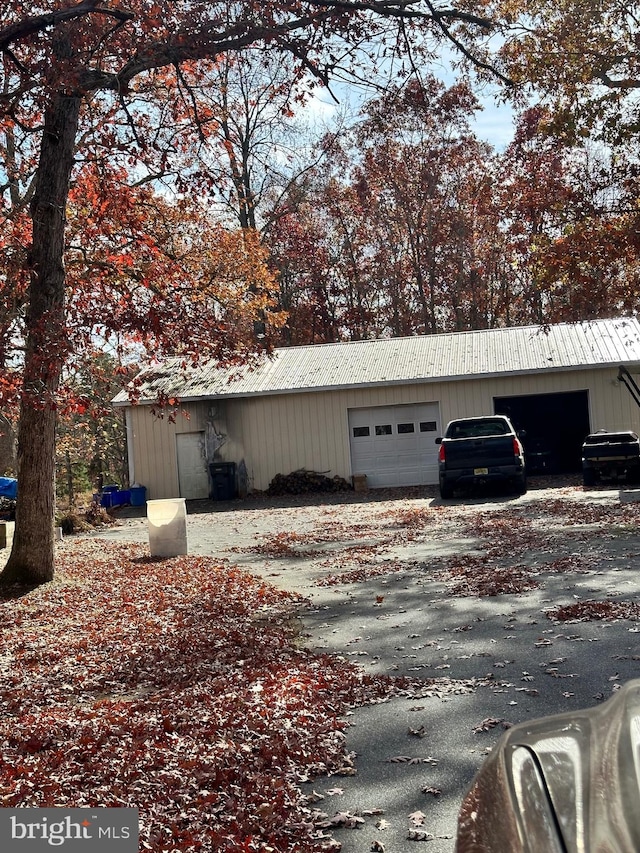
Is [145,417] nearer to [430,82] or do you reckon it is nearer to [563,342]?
[563,342]

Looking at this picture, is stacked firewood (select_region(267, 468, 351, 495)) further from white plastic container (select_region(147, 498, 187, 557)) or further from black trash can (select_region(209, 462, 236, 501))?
white plastic container (select_region(147, 498, 187, 557))

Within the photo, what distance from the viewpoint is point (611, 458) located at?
22.0 m

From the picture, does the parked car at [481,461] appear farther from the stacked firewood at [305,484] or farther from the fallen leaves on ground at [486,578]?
the fallen leaves on ground at [486,578]

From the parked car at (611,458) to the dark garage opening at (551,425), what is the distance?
16.0ft

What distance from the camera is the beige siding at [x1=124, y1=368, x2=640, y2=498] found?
27031 millimetres

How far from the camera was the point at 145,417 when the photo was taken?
2850cm

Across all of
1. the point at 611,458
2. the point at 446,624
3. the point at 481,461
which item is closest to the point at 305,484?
the point at 481,461

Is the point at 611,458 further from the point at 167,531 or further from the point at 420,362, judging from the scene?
the point at 167,531

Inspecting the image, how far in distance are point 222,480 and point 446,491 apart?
8282mm

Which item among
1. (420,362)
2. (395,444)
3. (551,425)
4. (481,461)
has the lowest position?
(481,461)

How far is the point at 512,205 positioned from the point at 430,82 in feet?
30.3

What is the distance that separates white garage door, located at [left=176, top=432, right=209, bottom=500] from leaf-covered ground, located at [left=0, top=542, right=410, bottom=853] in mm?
17655

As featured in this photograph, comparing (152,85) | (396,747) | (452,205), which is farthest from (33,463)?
(452,205)

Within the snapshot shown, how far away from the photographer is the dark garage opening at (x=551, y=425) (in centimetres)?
2822
